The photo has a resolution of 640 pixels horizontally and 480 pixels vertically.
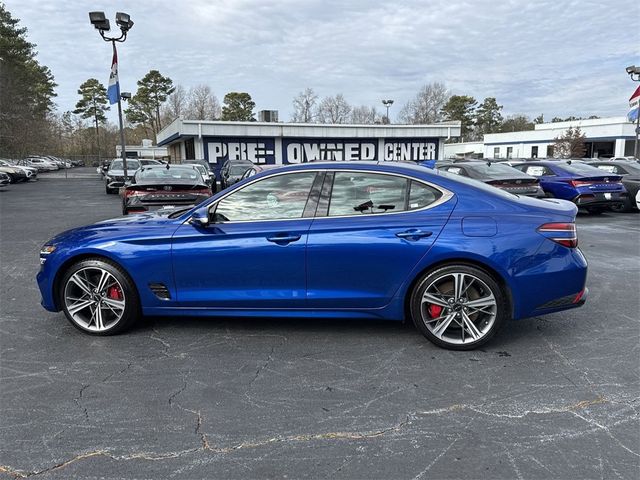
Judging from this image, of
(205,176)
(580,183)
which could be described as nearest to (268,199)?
(580,183)

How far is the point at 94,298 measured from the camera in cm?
440

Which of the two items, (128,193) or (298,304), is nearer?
(298,304)

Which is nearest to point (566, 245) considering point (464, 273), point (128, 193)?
point (464, 273)

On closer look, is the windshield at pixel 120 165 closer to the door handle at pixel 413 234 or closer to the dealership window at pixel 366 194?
the dealership window at pixel 366 194

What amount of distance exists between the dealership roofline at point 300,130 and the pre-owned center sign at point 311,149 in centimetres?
54

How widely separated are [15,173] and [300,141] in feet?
62.2

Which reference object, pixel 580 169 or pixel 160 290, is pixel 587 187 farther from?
pixel 160 290

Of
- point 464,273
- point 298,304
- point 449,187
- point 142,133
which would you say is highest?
point 142,133

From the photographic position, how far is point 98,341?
4.32 m

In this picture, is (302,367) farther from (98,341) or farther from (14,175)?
(14,175)

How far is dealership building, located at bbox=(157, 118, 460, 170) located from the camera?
30.3 m

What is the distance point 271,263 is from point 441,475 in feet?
7.00

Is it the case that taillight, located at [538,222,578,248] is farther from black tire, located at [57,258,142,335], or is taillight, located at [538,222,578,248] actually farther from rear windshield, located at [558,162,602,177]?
rear windshield, located at [558,162,602,177]

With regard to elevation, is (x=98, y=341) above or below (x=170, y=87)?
below
